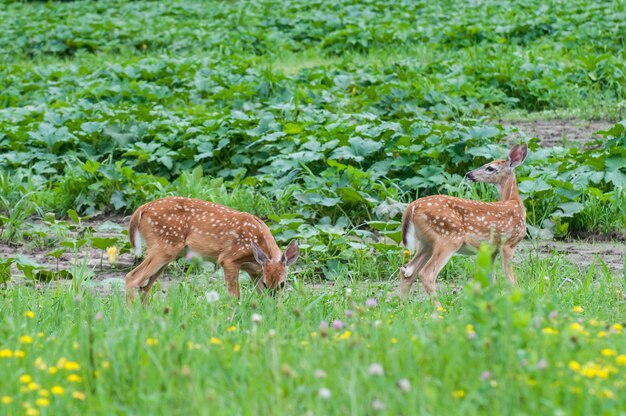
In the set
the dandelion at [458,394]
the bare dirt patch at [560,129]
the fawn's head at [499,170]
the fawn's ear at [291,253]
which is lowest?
the bare dirt patch at [560,129]

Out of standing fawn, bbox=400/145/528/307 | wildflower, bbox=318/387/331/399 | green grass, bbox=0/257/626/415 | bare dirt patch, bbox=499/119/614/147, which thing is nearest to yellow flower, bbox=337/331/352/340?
green grass, bbox=0/257/626/415

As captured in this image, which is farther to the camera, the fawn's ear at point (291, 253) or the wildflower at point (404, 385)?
the fawn's ear at point (291, 253)

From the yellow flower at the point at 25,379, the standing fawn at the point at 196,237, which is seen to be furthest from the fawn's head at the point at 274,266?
the yellow flower at the point at 25,379

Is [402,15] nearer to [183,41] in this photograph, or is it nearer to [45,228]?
[183,41]

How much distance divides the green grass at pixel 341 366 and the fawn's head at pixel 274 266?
1625mm

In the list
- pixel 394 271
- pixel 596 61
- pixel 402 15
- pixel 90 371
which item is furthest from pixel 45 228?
pixel 402 15

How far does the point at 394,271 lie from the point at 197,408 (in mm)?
4422

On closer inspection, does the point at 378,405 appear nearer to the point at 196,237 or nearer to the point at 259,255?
the point at 259,255

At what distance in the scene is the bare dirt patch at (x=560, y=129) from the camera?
1223 centimetres

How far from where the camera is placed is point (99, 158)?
39.2 feet

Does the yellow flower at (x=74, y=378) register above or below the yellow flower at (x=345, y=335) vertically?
above

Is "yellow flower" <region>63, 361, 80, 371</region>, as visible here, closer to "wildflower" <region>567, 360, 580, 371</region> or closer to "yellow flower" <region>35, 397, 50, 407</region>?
"yellow flower" <region>35, 397, 50, 407</region>

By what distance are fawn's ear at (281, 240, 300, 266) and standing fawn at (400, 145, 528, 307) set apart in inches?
31.9

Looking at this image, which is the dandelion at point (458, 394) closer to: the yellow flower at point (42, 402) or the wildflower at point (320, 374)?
the wildflower at point (320, 374)
